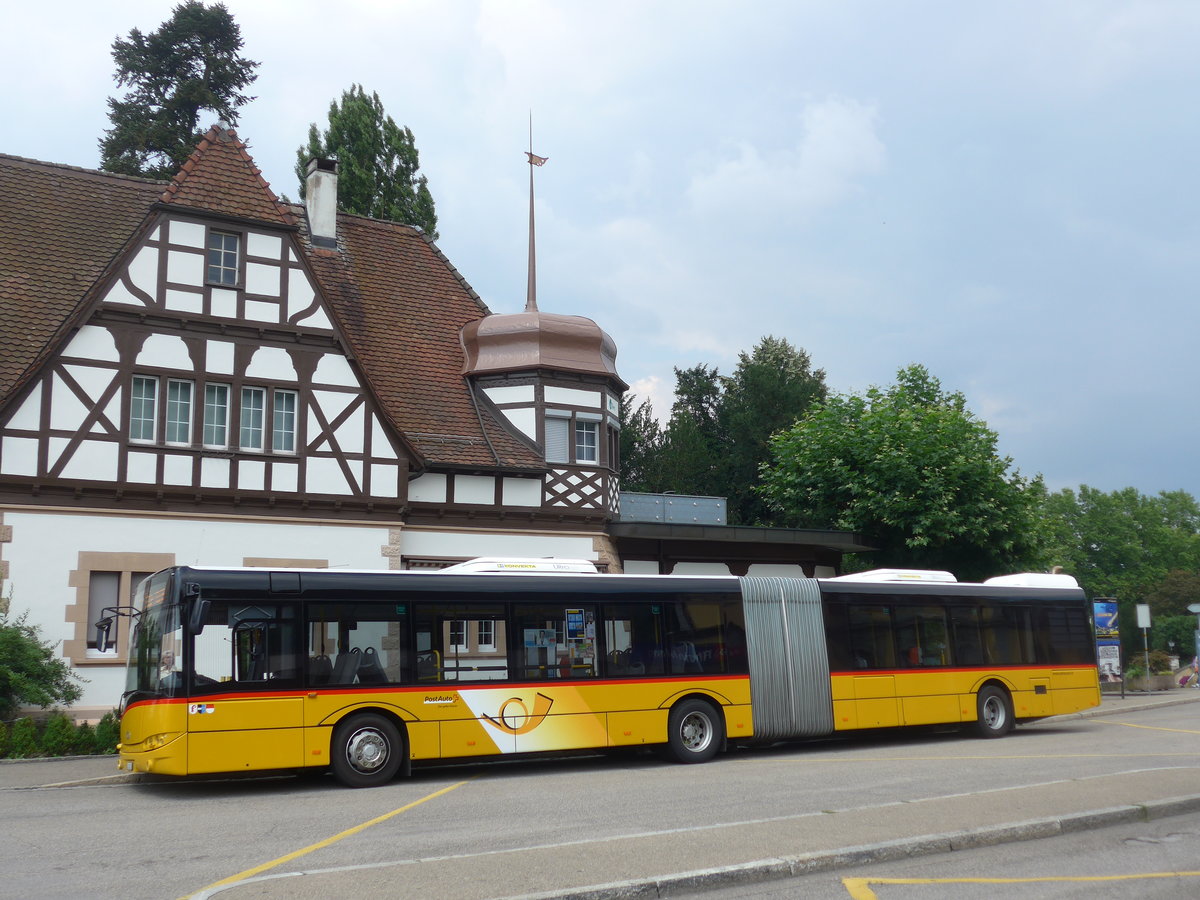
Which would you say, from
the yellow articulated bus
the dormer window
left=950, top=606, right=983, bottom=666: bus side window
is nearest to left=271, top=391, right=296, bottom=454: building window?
the dormer window

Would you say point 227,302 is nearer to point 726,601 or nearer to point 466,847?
point 726,601

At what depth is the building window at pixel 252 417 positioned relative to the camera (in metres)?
23.0

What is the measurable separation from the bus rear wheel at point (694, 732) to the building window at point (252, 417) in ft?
34.4

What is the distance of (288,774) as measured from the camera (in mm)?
16672

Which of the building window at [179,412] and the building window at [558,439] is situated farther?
the building window at [558,439]

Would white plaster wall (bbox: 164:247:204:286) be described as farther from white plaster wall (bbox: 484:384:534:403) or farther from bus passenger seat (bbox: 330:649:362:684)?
bus passenger seat (bbox: 330:649:362:684)

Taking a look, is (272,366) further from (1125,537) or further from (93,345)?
(1125,537)

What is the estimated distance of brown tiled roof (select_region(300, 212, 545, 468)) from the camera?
26.1m

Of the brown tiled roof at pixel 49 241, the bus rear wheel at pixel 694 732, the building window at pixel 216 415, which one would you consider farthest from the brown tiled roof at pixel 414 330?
the bus rear wheel at pixel 694 732

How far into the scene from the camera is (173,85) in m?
45.4

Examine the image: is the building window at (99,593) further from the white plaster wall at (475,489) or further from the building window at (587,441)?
the building window at (587,441)

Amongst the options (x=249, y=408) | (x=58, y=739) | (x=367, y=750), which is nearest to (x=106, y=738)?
(x=58, y=739)

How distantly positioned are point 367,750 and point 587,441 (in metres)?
14.2

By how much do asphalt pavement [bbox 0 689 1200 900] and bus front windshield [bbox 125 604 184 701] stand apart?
622 cm
